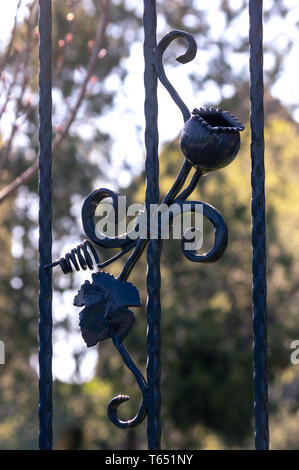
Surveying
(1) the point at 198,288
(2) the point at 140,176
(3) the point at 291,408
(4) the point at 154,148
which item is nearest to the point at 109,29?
(2) the point at 140,176

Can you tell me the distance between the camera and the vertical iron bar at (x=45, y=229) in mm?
1502

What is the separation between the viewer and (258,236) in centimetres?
137

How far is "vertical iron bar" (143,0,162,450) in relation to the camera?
55.2 inches

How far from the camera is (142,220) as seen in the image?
4.74 ft

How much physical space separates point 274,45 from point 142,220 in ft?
21.4

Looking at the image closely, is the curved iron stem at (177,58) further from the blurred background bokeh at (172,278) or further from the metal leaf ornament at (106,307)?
the blurred background bokeh at (172,278)

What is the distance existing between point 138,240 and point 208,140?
0.83ft

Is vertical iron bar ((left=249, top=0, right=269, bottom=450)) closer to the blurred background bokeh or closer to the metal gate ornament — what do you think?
the metal gate ornament

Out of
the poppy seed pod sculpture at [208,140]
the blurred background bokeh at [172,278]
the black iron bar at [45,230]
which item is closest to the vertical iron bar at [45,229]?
the black iron bar at [45,230]

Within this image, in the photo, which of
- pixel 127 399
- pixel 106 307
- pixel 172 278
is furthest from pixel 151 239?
pixel 172 278

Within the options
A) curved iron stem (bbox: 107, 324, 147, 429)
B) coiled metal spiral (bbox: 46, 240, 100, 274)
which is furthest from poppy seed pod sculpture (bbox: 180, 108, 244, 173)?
curved iron stem (bbox: 107, 324, 147, 429)

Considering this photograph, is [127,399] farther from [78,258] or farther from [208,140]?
[208,140]

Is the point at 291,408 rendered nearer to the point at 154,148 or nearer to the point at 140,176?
the point at 140,176

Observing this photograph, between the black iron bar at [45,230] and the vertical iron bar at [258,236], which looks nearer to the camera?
the vertical iron bar at [258,236]
